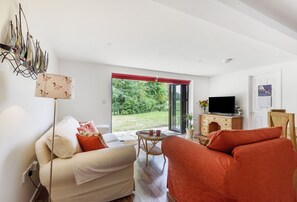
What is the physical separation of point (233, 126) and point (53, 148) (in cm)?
464

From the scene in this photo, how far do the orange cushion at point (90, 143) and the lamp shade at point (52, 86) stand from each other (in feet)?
2.31

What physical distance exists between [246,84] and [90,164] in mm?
4894

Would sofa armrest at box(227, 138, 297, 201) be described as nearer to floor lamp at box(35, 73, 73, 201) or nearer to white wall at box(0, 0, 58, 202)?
floor lamp at box(35, 73, 73, 201)

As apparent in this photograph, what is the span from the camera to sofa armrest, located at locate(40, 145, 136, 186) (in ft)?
4.98

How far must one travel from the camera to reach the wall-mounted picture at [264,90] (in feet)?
13.6

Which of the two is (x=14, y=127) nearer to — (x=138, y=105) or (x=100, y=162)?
(x=100, y=162)

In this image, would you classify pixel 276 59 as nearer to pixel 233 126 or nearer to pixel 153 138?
pixel 233 126

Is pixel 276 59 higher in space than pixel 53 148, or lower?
higher

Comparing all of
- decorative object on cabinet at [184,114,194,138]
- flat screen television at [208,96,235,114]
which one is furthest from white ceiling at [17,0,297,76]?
decorative object on cabinet at [184,114,194,138]

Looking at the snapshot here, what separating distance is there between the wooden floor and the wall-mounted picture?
A: 3.53 meters

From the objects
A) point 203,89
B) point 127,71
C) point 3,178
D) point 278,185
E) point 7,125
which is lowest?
point 278,185

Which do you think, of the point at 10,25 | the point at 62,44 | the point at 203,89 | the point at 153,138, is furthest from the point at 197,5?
the point at 203,89

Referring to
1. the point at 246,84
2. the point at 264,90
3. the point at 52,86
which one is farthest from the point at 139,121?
the point at 52,86

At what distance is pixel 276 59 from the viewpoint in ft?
11.8
